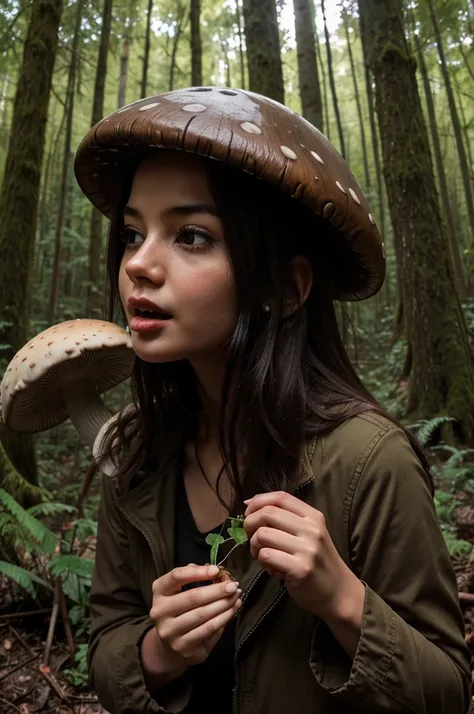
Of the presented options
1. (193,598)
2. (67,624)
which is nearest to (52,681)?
(67,624)

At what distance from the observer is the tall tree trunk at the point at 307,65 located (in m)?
8.70

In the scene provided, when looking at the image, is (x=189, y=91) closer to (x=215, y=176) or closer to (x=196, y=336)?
(x=215, y=176)

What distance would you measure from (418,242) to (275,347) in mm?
5256

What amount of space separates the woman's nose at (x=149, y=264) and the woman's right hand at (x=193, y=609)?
684 mm

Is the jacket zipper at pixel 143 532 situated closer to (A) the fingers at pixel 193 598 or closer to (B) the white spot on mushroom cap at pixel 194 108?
(A) the fingers at pixel 193 598

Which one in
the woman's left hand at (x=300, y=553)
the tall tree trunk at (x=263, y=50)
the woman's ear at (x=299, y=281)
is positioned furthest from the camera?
the tall tree trunk at (x=263, y=50)

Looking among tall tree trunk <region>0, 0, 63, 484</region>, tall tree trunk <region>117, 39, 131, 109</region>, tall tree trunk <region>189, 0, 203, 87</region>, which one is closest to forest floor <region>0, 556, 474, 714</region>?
tall tree trunk <region>0, 0, 63, 484</region>

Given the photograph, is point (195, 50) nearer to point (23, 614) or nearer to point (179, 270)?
point (23, 614)

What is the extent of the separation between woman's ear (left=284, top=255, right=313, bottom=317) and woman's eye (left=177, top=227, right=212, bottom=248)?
0.27 m

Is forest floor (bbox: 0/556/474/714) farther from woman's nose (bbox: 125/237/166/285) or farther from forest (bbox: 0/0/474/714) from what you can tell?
woman's nose (bbox: 125/237/166/285)

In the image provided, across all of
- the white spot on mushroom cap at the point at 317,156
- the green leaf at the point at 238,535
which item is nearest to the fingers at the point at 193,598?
the green leaf at the point at 238,535

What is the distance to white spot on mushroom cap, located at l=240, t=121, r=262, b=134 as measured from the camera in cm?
122

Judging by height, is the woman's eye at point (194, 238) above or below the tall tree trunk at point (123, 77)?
below

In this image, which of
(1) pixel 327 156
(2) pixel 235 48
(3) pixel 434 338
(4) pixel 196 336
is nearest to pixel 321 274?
(1) pixel 327 156
